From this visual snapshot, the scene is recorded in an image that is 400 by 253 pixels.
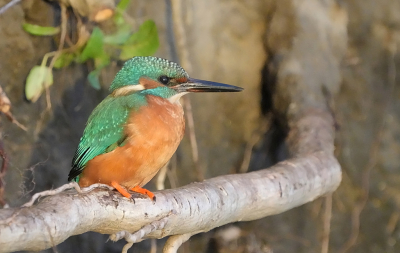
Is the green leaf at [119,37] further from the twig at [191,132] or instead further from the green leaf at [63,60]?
the twig at [191,132]

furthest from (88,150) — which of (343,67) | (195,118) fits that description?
(343,67)

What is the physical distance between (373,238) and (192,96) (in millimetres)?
1456

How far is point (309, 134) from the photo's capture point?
2.10 meters

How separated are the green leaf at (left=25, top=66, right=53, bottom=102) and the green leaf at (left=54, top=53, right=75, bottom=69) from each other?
91 mm

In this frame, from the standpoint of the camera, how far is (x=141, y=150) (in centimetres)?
137

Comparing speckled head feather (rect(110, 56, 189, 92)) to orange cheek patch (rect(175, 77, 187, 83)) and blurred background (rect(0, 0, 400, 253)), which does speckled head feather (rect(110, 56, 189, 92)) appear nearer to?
orange cheek patch (rect(175, 77, 187, 83))

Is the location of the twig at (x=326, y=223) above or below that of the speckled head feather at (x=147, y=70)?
below

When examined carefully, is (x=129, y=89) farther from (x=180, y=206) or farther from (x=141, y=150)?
(x=180, y=206)

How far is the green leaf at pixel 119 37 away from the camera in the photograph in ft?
6.79


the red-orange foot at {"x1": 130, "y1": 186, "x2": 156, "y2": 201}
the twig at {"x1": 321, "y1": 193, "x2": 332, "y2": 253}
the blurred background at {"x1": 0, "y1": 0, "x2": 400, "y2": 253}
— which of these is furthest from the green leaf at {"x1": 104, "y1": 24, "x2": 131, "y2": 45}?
the twig at {"x1": 321, "y1": 193, "x2": 332, "y2": 253}

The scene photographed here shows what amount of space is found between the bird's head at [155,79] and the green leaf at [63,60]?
620mm

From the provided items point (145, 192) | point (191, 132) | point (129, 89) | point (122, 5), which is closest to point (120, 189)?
point (145, 192)

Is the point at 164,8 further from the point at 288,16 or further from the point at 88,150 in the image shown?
the point at 88,150

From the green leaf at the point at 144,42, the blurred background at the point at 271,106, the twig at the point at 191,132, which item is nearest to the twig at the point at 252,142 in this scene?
the blurred background at the point at 271,106
